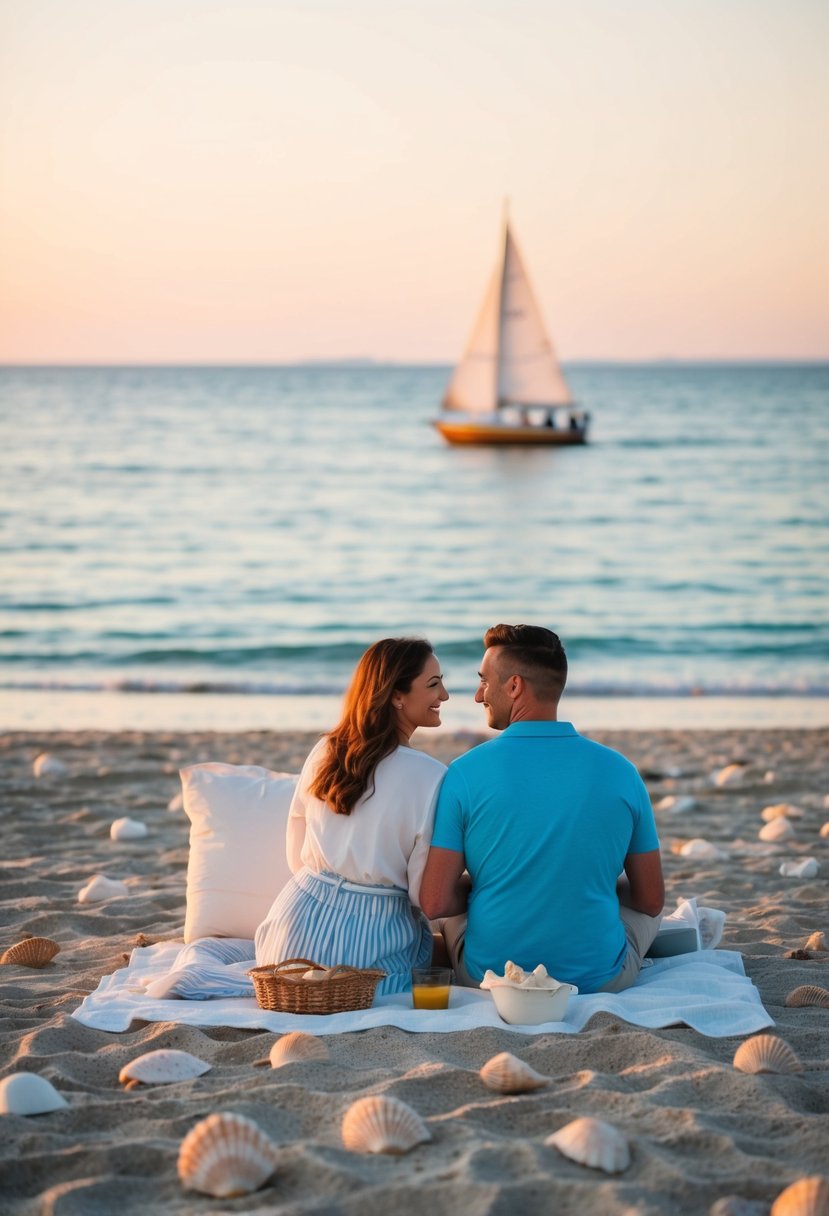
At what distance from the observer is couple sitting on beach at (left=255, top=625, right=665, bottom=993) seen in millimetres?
3438

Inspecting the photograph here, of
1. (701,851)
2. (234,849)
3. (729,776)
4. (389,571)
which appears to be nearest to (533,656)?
(234,849)

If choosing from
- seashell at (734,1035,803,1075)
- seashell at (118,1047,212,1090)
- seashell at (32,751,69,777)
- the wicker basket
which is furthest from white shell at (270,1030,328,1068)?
seashell at (32,751,69,777)

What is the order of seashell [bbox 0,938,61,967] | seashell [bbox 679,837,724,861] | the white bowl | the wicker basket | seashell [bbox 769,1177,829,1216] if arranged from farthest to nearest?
seashell [bbox 679,837,724,861]
seashell [bbox 0,938,61,967]
the wicker basket
the white bowl
seashell [bbox 769,1177,829,1216]

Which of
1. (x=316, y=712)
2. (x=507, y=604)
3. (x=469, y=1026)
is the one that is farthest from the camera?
(x=507, y=604)

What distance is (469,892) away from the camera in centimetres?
365

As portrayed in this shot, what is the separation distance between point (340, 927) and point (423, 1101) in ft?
2.73

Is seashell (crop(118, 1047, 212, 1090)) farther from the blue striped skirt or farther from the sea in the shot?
the sea

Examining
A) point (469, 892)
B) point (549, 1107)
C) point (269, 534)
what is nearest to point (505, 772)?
point (469, 892)

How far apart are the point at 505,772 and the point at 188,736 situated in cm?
560

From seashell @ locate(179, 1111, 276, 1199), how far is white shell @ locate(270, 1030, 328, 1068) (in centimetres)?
66

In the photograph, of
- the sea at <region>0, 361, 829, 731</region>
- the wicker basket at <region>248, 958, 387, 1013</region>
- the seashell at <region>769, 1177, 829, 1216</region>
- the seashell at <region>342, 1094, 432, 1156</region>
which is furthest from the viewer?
the sea at <region>0, 361, 829, 731</region>

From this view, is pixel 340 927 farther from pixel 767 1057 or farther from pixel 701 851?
pixel 701 851

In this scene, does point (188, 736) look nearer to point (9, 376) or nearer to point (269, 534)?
point (269, 534)

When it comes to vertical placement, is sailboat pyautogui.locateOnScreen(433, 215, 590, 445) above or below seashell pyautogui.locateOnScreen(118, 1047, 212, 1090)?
above
